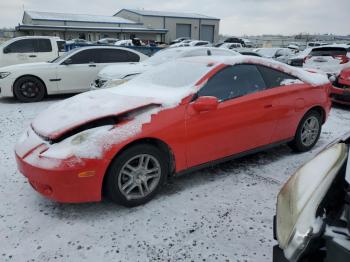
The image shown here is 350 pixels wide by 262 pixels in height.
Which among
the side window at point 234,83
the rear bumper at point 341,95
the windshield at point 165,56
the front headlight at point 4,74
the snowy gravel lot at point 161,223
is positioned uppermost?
the side window at point 234,83

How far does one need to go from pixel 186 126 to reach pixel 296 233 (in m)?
1.90

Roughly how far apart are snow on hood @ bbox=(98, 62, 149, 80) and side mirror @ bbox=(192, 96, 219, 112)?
14.6ft

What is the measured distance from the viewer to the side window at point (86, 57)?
338 inches

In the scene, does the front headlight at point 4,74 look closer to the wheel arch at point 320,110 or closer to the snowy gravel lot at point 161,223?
the snowy gravel lot at point 161,223

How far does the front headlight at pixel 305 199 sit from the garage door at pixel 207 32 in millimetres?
52434

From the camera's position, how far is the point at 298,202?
1713mm

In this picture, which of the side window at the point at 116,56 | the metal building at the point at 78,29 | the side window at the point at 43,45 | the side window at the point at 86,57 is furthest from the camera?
the metal building at the point at 78,29

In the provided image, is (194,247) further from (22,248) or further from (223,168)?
(223,168)

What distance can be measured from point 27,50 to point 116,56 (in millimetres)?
3565

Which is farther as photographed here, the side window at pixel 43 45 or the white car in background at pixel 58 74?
the side window at pixel 43 45

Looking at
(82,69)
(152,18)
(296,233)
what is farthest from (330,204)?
(152,18)

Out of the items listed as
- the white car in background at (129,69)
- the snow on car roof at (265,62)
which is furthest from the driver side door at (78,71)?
the snow on car roof at (265,62)

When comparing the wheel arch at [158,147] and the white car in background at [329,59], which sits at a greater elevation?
the white car in background at [329,59]

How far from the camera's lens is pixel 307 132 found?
4.67 m
